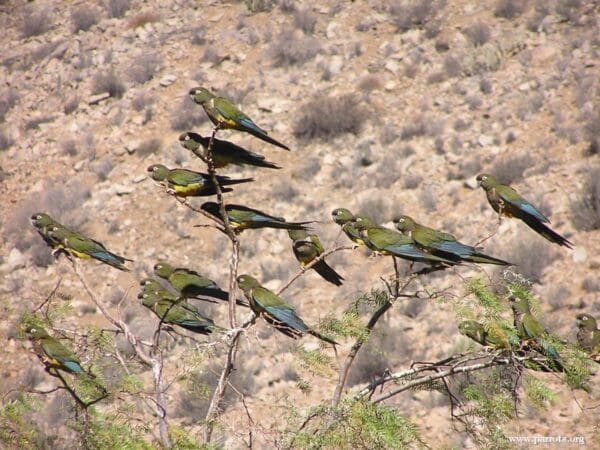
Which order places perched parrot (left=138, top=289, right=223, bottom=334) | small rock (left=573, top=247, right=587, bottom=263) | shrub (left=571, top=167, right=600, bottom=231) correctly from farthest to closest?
shrub (left=571, top=167, right=600, bottom=231)
small rock (left=573, top=247, right=587, bottom=263)
perched parrot (left=138, top=289, right=223, bottom=334)

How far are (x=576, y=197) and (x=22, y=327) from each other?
10.5m

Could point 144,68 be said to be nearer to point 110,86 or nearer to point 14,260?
point 110,86

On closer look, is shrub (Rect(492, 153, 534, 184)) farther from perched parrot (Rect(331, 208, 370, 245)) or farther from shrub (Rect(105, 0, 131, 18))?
shrub (Rect(105, 0, 131, 18))

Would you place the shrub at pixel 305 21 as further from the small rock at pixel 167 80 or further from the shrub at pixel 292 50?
the small rock at pixel 167 80

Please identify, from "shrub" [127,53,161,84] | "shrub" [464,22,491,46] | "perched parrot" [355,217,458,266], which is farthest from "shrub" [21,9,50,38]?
"perched parrot" [355,217,458,266]

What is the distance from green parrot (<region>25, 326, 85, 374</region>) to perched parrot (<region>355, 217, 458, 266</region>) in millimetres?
2321

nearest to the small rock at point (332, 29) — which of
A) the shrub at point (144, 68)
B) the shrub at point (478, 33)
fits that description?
the shrub at point (478, 33)

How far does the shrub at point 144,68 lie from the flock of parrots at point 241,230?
1496 centimetres

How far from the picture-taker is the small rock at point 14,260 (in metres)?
16.3

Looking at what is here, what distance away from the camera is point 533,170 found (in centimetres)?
1451

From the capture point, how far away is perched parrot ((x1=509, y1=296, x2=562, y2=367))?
4.88 m

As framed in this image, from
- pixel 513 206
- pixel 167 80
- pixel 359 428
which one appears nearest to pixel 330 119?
pixel 167 80

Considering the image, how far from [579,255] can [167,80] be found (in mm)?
12279

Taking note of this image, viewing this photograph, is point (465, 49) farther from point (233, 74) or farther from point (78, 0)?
point (78, 0)
